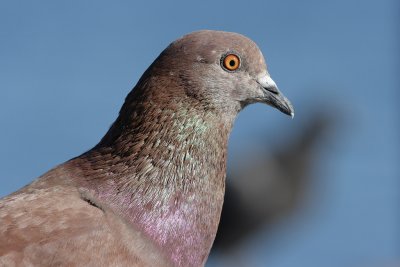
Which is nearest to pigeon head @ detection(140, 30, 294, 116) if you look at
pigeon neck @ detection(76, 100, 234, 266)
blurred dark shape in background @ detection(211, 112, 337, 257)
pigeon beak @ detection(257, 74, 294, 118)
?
pigeon beak @ detection(257, 74, 294, 118)

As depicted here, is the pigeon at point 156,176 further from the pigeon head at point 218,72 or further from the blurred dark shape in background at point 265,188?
the blurred dark shape in background at point 265,188

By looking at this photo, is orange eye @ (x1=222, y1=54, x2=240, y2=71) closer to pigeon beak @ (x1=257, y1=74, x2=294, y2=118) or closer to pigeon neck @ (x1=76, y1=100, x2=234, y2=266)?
pigeon beak @ (x1=257, y1=74, x2=294, y2=118)

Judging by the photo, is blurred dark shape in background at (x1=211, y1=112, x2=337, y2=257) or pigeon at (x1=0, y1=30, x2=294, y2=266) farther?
blurred dark shape in background at (x1=211, y1=112, x2=337, y2=257)

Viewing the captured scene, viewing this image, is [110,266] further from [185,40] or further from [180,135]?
[185,40]

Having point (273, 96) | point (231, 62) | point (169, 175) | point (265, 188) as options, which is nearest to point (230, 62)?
point (231, 62)

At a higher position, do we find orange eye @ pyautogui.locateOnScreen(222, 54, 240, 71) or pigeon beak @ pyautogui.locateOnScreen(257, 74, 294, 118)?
orange eye @ pyautogui.locateOnScreen(222, 54, 240, 71)

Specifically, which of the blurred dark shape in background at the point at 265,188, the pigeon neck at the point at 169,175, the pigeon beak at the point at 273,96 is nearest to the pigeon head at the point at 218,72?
the pigeon beak at the point at 273,96

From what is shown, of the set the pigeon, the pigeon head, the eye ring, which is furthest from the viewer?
the eye ring

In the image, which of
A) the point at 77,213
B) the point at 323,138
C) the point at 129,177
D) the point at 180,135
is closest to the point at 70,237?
the point at 77,213

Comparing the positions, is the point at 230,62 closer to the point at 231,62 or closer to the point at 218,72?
the point at 231,62
